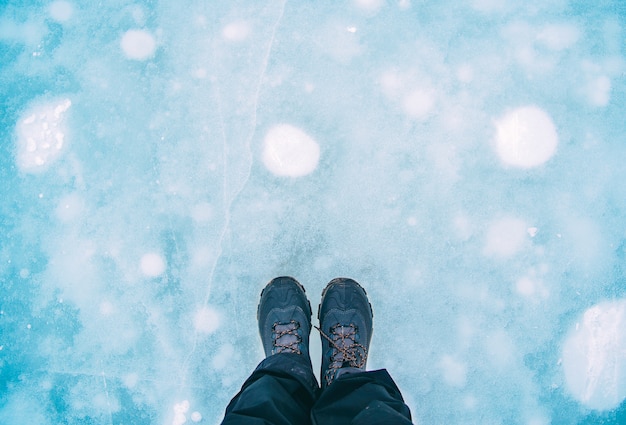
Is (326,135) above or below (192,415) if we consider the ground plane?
above

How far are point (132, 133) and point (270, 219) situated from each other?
0.50m

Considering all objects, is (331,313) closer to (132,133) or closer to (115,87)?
(132,133)

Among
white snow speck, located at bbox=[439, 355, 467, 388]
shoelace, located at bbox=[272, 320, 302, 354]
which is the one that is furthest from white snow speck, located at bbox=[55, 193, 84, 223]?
white snow speck, located at bbox=[439, 355, 467, 388]

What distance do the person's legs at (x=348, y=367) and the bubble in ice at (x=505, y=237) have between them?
15.9 inches

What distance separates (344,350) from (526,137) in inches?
32.5

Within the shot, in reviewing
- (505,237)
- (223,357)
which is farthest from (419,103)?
(223,357)

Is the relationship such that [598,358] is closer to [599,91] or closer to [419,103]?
[599,91]

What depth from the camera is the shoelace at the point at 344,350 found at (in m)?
1.16

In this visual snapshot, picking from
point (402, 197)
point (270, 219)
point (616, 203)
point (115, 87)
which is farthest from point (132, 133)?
point (616, 203)

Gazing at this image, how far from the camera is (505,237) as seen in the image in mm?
1260

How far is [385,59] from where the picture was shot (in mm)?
1312

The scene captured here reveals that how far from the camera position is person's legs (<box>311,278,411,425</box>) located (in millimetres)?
895

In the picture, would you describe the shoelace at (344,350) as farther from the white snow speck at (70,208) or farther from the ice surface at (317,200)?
the white snow speck at (70,208)

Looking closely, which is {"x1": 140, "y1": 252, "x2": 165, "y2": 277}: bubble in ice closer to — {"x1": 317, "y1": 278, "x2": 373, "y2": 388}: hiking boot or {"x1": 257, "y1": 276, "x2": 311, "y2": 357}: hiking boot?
{"x1": 257, "y1": 276, "x2": 311, "y2": 357}: hiking boot
